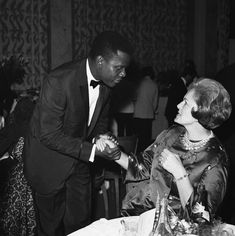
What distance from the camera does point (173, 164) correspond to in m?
1.97

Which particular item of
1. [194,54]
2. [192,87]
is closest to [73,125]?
[192,87]

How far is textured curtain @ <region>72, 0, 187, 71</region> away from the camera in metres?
7.20

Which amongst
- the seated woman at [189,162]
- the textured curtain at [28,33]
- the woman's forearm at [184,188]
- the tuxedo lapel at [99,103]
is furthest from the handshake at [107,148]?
the textured curtain at [28,33]

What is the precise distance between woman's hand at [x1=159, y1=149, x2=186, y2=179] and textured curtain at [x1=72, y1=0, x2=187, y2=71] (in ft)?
17.4

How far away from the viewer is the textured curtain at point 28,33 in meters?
6.35

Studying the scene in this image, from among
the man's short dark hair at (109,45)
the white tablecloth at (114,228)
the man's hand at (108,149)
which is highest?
the man's short dark hair at (109,45)

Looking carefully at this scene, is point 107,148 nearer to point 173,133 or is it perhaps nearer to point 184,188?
point 173,133

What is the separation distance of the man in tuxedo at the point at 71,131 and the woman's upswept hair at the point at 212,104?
0.60m

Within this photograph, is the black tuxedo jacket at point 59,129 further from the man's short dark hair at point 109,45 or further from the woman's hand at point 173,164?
the woman's hand at point 173,164

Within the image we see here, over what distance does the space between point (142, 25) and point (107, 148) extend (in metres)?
6.06

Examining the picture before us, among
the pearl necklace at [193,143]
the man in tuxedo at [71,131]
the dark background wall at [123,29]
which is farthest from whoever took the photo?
the dark background wall at [123,29]

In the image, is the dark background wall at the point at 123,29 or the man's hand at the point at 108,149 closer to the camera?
the man's hand at the point at 108,149

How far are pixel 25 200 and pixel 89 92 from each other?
950mm

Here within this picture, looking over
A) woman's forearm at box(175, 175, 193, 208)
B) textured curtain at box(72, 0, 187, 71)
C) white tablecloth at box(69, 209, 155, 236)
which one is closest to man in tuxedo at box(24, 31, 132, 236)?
woman's forearm at box(175, 175, 193, 208)
